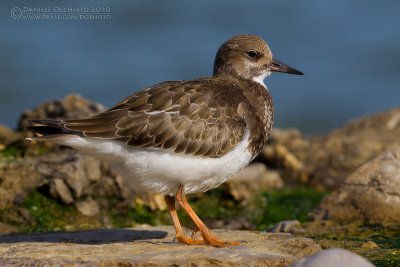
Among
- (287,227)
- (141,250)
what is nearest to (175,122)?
(141,250)

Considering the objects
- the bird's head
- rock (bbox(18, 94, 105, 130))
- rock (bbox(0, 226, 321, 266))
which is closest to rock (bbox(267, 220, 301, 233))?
rock (bbox(0, 226, 321, 266))

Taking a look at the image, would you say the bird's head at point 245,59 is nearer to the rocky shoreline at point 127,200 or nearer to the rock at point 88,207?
the rocky shoreline at point 127,200

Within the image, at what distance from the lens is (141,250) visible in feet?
21.6

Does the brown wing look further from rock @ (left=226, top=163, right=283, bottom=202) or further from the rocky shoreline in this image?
rock @ (left=226, top=163, right=283, bottom=202)

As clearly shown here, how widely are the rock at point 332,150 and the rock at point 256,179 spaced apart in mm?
292

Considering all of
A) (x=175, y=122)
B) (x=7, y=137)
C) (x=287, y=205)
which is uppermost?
(x=175, y=122)

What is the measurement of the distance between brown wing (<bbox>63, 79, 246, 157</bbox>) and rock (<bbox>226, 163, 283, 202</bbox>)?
9.77 feet

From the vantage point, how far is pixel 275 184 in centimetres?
1178

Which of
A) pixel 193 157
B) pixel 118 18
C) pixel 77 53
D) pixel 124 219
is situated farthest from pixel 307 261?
pixel 118 18

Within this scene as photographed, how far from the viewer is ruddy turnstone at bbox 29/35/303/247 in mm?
7051

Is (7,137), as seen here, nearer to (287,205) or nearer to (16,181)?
(16,181)

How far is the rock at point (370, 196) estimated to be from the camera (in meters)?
8.34

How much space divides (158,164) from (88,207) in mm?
2355

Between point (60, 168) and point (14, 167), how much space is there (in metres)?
0.53
